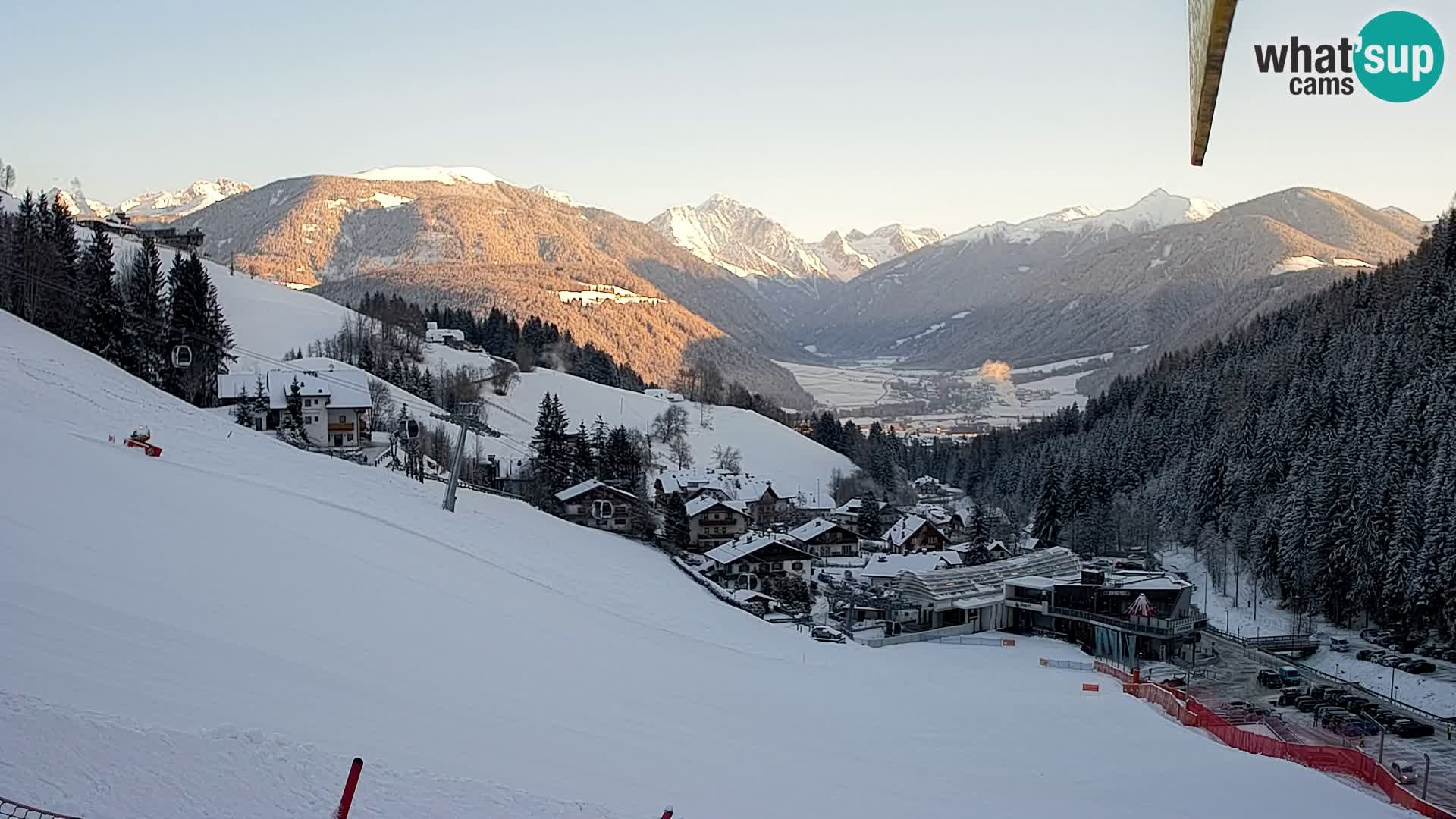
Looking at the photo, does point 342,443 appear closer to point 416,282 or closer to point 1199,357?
point 1199,357

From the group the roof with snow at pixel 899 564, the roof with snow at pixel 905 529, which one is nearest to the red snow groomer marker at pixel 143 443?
the roof with snow at pixel 899 564

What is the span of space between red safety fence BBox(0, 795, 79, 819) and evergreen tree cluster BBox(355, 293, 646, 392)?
285 feet

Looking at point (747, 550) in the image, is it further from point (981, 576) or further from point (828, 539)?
point (981, 576)

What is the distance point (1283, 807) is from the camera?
1484 centimetres

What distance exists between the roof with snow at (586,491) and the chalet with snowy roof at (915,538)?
1494 centimetres

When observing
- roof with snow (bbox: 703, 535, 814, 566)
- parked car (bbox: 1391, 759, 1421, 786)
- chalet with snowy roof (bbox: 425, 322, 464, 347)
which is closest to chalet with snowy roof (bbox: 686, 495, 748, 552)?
roof with snow (bbox: 703, 535, 814, 566)

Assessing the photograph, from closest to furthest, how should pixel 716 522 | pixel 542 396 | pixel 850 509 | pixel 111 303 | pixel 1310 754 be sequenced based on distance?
pixel 1310 754, pixel 111 303, pixel 716 522, pixel 850 509, pixel 542 396

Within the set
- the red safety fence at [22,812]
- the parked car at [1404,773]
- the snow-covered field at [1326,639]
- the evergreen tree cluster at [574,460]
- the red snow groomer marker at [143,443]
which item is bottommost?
the snow-covered field at [1326,639]

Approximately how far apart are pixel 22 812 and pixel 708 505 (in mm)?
48903

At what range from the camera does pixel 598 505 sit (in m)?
49.4

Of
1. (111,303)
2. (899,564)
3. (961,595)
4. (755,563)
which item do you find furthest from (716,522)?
(111,303)

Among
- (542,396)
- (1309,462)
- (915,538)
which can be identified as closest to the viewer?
(1309,462)

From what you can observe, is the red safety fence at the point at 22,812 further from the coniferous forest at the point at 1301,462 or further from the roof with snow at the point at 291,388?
→ the roof with snow at the point at 291,388

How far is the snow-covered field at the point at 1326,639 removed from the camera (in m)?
28.9
